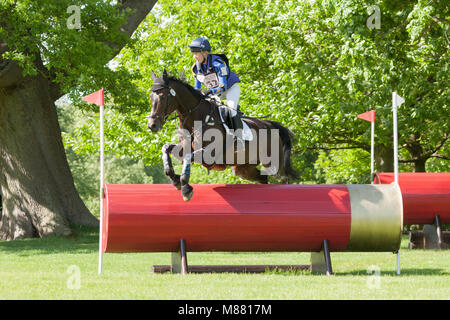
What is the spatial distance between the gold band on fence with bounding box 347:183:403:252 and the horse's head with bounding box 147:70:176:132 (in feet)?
8.76

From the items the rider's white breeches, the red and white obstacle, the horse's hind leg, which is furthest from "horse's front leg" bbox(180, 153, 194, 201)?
the horse's hind leg

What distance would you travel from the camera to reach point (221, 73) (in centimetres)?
834

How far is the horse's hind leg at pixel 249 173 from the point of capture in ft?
30.2

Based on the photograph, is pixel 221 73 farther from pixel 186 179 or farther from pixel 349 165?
pixel 349 165

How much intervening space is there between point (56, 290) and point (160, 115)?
7.48 ft

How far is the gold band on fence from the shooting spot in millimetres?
8258

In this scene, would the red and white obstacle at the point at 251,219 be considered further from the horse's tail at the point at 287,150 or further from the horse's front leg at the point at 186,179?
the horse's tail at the point at 287,150

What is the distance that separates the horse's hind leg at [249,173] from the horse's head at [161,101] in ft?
6.03

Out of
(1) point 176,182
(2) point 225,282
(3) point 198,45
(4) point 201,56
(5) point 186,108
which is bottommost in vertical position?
(2) point 225,282

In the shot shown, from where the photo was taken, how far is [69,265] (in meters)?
10.3

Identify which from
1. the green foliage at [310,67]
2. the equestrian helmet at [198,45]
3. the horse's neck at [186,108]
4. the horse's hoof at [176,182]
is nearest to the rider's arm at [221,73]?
the equestrian helmet at [198,45]

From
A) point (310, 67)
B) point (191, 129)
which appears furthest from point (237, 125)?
point (310, 67)

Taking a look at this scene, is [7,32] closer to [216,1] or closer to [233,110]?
[233,110]

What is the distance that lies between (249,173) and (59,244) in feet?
21.3
